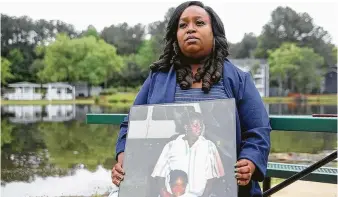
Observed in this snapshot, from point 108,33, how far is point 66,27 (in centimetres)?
569

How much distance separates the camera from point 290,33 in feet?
182

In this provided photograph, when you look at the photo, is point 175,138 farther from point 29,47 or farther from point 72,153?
point 29,47

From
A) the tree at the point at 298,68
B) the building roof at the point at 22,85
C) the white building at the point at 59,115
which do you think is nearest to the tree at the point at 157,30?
the tree at the point at 298,68

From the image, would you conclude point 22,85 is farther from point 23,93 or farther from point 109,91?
point 109,91

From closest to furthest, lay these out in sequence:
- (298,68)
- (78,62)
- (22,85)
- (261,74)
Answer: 1. (298,68)
2. (22,85)
3. (78,62)
4. (261,74)

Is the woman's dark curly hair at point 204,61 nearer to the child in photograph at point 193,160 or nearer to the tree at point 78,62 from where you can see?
the child in photograph at point 193,160

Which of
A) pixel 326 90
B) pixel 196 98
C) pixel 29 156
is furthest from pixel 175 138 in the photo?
pixel 326 90

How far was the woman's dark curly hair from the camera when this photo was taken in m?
1.94

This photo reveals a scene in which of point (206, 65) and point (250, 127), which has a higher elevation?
point (206, 65)

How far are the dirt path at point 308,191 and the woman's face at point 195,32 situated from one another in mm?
3402

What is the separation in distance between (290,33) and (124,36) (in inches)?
854

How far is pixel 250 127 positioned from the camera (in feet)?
6.09

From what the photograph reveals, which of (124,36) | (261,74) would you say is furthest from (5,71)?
(261,74)

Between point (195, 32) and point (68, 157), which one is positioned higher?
point (195, 32)
